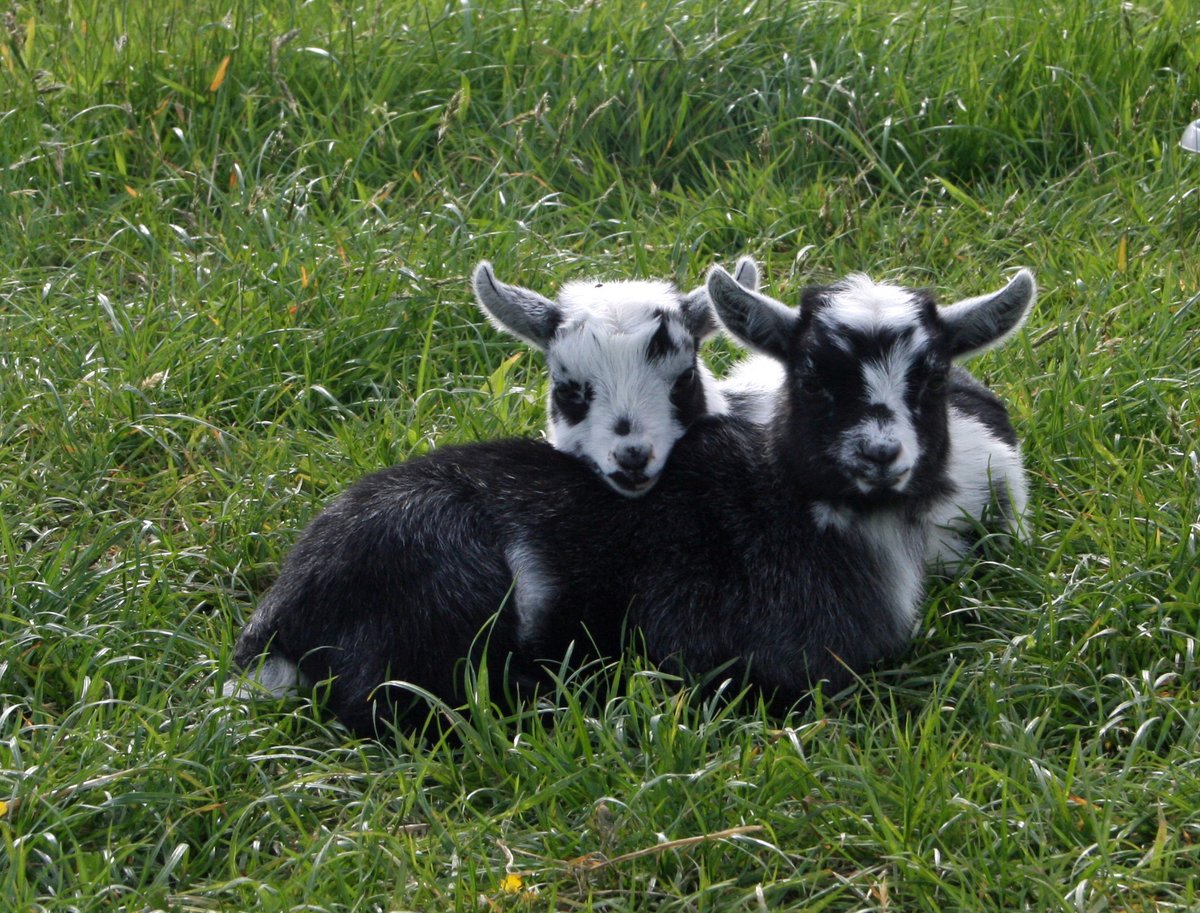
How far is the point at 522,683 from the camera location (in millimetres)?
4848

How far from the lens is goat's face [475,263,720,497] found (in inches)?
202

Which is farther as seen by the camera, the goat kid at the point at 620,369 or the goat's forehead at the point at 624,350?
the goat's forehead at the point at 624,350

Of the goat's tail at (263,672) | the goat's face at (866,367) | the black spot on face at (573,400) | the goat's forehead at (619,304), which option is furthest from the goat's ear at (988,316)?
the goat's tail at (263,672)

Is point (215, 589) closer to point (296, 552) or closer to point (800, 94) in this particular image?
point (296, 552)

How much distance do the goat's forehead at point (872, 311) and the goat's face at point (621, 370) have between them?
0.53 metres

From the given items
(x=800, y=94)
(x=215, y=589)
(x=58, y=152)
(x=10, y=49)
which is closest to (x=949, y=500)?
(x=215, y=589)

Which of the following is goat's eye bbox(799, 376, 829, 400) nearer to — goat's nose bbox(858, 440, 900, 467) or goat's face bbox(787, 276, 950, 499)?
goat's face bbox(787, 276, 950, 499)

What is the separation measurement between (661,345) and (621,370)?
15cm

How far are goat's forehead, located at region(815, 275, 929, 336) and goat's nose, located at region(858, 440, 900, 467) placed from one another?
0.34m

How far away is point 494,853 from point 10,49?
5310mm

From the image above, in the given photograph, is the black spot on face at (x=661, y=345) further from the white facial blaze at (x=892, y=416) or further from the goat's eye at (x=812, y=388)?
the white facial blaze at (x=892, y=416)

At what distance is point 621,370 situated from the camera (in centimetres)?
527

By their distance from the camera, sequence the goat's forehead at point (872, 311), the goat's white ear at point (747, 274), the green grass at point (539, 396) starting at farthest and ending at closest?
the goat's white ear at point (747, 274), the goat's forehead at point (872, 311), the green grass at point (539, 396)

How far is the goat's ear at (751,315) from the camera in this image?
5.20m
